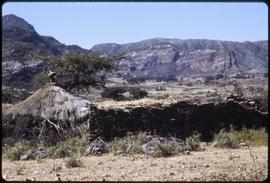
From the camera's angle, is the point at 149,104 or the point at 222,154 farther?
the point at 149,104

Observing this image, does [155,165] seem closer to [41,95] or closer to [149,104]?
[149,104]

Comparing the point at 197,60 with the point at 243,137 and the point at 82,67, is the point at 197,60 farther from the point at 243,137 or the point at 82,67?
the point at 243,137

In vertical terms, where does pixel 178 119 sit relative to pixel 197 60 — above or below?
above

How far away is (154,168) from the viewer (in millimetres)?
9562

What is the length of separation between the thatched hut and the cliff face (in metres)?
96.3

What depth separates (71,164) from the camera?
10109 millimetres

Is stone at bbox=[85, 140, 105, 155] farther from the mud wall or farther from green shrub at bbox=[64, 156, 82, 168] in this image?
green shrub at bbox=[64, 156, 82, 168]

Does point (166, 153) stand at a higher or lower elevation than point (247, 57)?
higher

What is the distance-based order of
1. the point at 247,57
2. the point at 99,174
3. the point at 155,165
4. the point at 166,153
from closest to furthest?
the point at 99,174
the point at 155,165
the point at 166,153
the point at 247,57

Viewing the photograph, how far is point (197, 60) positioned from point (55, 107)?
11602 cm

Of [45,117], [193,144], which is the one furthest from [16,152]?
[193,144]

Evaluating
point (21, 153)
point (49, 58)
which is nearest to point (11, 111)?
point (21, 153)

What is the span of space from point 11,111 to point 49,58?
25.0ft

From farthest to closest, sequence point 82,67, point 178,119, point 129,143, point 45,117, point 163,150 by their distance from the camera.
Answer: point 82,67, point 178,119, point 45,117, point 129,143, point 163,150
